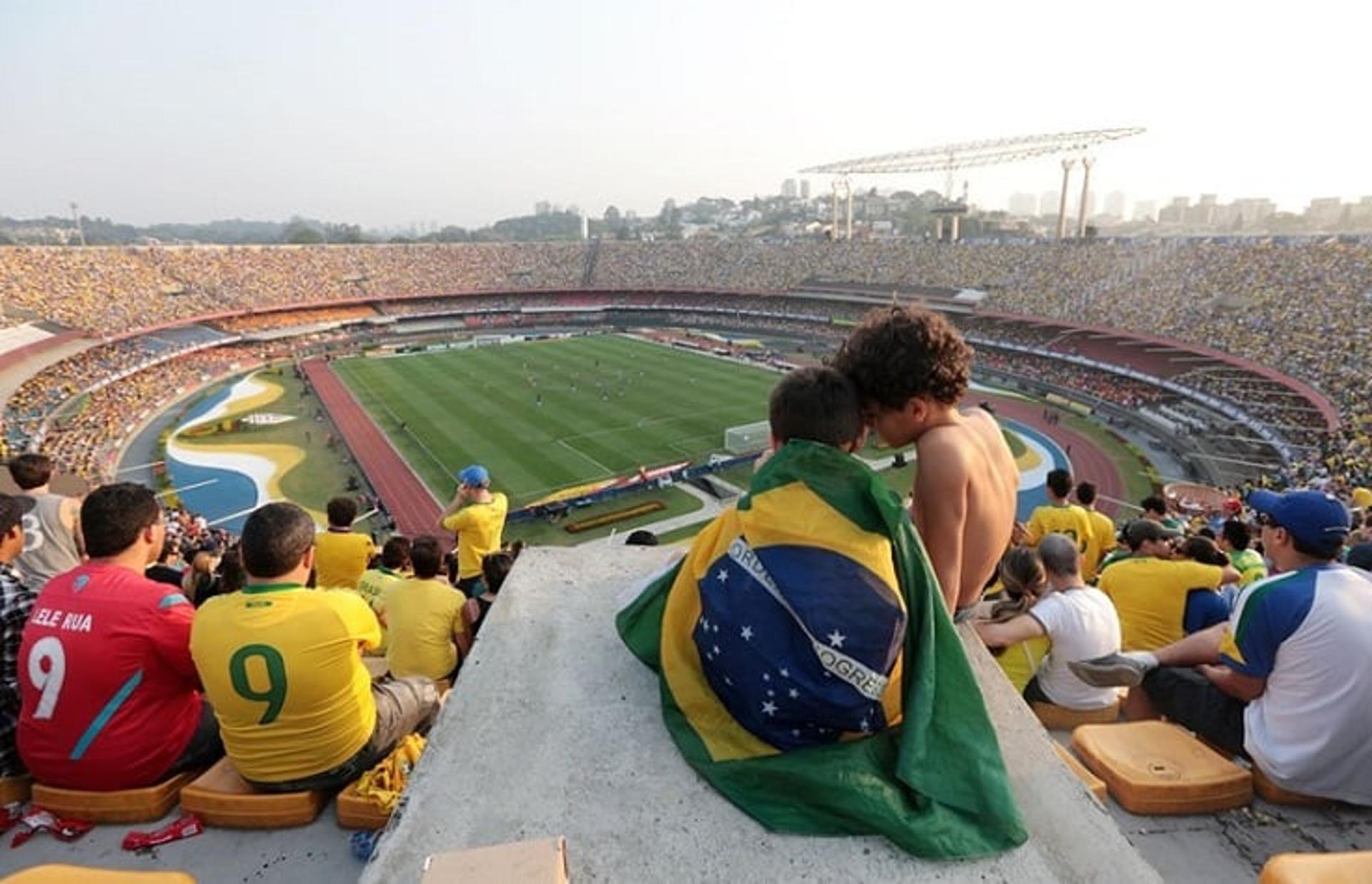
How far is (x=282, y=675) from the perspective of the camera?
3.10 m

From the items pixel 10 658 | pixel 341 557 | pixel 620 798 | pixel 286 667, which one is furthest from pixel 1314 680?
pixel 341 557

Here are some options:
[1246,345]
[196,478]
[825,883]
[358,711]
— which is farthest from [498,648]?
[1246,345]

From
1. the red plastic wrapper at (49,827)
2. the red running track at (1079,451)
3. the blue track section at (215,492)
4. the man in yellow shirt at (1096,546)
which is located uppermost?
the red plastic wrapper at (49,827)

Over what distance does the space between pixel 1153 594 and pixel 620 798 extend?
4311 millimetres

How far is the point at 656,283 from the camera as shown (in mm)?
73688

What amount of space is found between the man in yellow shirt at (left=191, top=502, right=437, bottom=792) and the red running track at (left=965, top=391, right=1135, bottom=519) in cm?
2603

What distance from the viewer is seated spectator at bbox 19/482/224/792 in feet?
10.4

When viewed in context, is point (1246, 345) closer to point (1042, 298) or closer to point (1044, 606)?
point (1042, 298)

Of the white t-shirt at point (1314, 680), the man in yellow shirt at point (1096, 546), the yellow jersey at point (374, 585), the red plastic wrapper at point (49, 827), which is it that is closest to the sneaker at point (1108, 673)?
the white t-shirt at point (1314, 680)

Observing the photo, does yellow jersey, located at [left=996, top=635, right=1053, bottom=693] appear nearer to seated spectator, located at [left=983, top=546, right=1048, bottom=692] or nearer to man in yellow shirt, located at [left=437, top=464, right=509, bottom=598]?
seated spectator, located at [left=983, top=546, right=1048, bottom=692]

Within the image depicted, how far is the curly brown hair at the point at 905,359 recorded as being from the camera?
3033 mm

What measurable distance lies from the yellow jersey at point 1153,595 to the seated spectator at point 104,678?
5.54 meters

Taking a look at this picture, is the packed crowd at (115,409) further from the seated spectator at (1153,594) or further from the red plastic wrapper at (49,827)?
the seated spectator at (1153,594)

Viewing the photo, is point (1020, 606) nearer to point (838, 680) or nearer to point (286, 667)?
point (838, 680)
